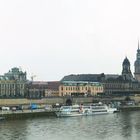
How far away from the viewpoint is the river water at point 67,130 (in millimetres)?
53406

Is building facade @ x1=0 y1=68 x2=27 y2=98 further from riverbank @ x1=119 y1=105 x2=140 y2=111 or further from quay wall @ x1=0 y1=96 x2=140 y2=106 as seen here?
riverbank @ x1=119 y1=105 x2=140 y2=111

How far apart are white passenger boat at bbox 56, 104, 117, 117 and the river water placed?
11.7 metres

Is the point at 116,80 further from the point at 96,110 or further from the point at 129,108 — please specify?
the point at 96,110

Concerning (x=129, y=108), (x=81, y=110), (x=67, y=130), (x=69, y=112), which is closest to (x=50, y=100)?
(x=129, y=108)

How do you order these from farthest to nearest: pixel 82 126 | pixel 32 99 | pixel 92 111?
pixel 32 99, pixel 92 111, pixel 82 126

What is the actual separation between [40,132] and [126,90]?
326 ft

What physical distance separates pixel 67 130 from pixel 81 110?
2653 cm

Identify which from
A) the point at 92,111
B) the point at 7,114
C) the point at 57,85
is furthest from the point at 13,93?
the point at 7,114

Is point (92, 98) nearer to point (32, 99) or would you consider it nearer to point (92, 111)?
point (32, 99)

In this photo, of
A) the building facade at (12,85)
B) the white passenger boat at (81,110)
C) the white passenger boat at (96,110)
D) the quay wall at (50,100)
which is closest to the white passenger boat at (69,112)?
the white passenger boat at (81,110)

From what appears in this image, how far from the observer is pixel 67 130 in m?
59.6

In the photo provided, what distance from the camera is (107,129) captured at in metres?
60.5

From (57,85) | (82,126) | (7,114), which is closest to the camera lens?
(82,126)

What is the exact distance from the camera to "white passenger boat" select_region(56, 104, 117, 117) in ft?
270
